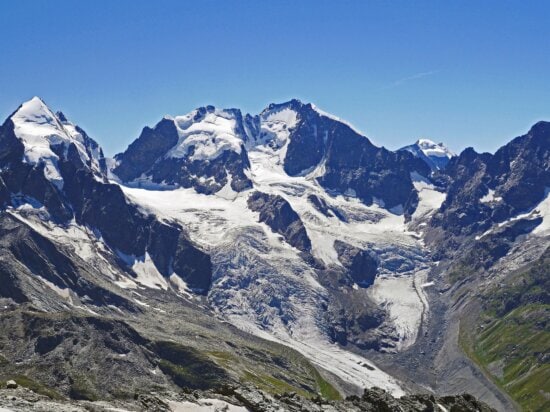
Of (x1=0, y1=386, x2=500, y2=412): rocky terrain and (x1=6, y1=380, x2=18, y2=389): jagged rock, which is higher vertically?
(x1=0, y1=386, x2=500, y2=412): rocky terrain

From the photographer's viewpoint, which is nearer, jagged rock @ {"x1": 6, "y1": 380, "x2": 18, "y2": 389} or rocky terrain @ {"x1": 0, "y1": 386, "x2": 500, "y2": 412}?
rocky terrain @ {"x1": 0, "y1": 386, "x2": 500, "y2": 412}

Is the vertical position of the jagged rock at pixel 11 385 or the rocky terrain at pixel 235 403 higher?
the rocky terrain at pixel 235 403

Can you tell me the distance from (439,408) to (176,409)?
40363 millimetres

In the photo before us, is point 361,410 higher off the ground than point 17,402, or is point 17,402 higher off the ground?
point 361,410

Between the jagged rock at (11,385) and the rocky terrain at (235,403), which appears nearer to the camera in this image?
the rocky terrain at (235,403)

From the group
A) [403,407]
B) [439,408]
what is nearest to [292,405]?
[403,407]

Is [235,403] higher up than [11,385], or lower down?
higher up

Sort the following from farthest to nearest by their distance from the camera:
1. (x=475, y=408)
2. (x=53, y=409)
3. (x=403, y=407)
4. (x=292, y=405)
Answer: (x=475, y=408) → (x=403, y=407) → (x=292, y=405) → (x=53, y=409)

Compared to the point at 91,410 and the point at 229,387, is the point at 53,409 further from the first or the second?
the point at 229,387

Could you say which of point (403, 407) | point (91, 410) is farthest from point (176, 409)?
point (403, 407)

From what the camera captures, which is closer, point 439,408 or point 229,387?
point 229,387

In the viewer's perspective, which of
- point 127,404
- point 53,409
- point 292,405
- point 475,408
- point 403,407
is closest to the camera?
point 53,409

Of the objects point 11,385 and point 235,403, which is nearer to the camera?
point 11,385

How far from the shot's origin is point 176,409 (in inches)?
3142
